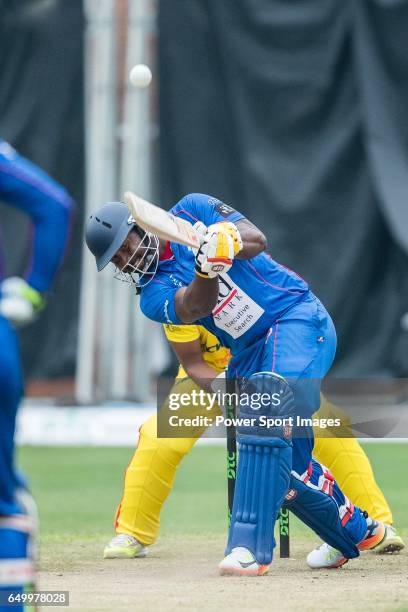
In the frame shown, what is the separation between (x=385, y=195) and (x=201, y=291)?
733 centimetres

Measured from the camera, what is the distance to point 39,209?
3715 mm

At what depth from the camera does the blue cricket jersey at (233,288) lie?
538 centimetres

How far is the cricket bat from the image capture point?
15.7 ft

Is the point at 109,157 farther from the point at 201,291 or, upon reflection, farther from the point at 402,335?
the point at 201,291

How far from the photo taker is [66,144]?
13.1 m

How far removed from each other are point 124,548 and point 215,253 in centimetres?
181

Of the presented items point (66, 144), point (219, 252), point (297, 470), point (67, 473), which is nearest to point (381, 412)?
point (67, 473)

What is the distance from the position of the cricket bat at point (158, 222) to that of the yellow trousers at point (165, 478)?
1.45 meters

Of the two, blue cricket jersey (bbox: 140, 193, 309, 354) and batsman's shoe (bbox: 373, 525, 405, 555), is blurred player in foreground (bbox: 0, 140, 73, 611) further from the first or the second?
batsman's shoe (bbox: 373, 525, 405, 555)

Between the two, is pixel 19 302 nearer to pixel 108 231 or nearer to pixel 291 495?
pixel 108 231

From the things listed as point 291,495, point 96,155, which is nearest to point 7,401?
point 291,495

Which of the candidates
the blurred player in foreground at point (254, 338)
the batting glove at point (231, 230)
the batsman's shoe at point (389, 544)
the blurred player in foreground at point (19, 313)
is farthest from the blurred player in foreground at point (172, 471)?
the blurred player in foreground at point (19, 313)

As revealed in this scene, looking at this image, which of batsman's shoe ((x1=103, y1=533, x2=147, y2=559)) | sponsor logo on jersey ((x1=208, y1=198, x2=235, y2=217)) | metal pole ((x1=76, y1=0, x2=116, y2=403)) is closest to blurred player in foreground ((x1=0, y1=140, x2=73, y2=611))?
sponsor logo on jersey ((x1=208, y1=198, x2=235, y2=217))

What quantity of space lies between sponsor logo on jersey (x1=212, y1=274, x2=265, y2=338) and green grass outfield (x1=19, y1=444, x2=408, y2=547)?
1.76 metres
